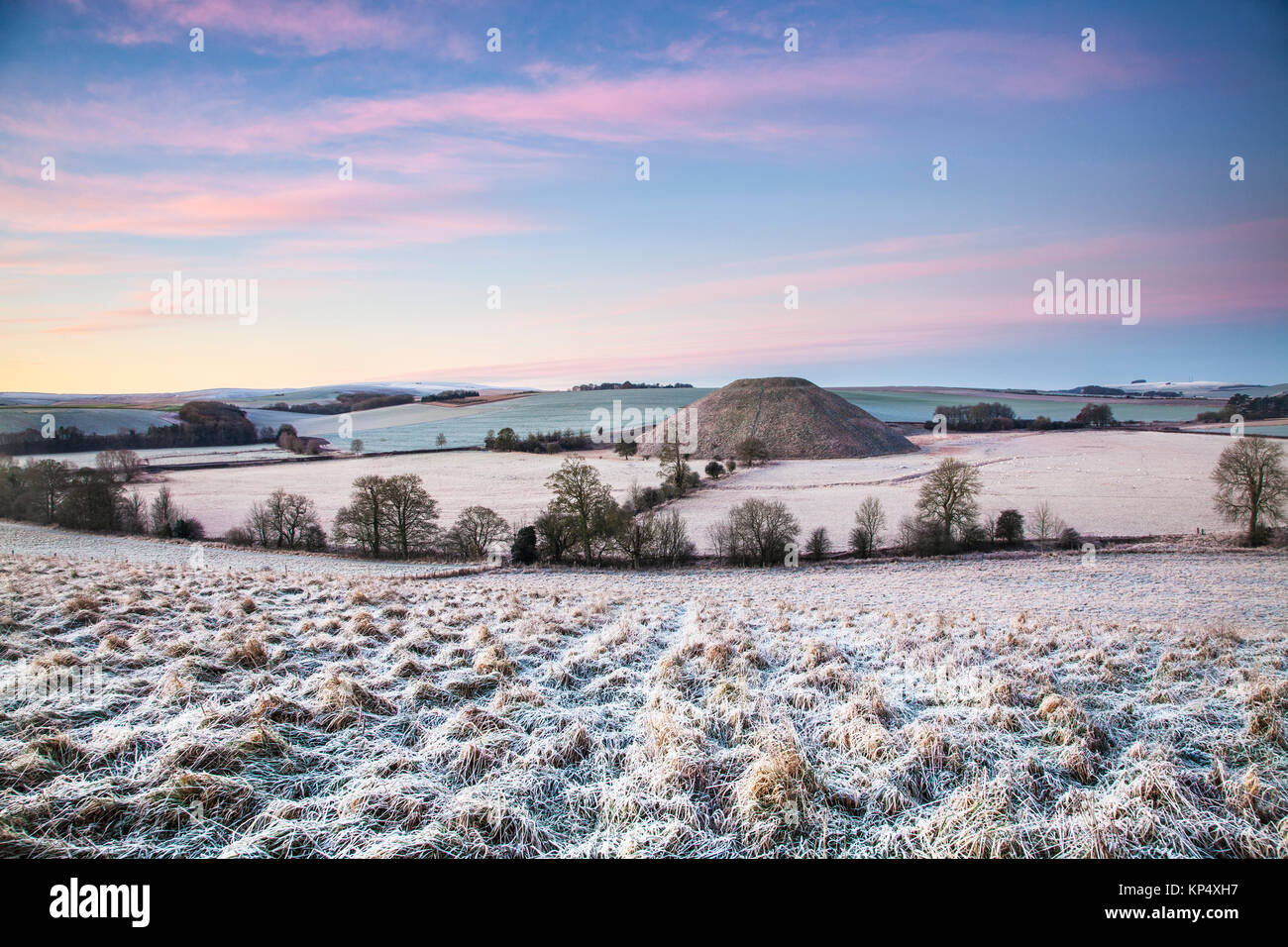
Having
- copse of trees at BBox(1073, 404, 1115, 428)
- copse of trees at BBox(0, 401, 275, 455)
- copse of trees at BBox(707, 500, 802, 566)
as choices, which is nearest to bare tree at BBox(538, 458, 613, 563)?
copse of trees at BBox(707, 500, 802, 566)

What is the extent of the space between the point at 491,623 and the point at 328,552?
20.9m

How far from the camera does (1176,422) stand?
2157 inches

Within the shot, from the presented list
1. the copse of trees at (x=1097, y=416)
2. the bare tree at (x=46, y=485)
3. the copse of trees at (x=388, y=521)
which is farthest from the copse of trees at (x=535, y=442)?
the copse of trees at (x=1097, y=416)

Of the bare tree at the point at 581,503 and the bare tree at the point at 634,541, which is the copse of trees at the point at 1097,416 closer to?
the bare tree at the point at 634,541

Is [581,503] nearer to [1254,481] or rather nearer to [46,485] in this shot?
[46,485]

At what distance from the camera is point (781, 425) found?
80688 millimetres

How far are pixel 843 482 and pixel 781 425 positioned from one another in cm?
3322

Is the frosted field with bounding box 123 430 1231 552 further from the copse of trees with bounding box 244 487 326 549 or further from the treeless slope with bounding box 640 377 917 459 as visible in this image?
the treeless slope with bounding box 640 377 917 459

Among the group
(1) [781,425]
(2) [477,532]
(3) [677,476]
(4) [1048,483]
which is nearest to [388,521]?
(2) [477,532]

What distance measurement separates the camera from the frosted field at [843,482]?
30.3m

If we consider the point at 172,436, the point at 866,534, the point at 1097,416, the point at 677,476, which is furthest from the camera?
the point at 1097,416

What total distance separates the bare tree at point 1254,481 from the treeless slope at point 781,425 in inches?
2117

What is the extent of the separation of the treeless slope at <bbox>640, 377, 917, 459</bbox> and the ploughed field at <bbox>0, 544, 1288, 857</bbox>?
6795 centimetres
